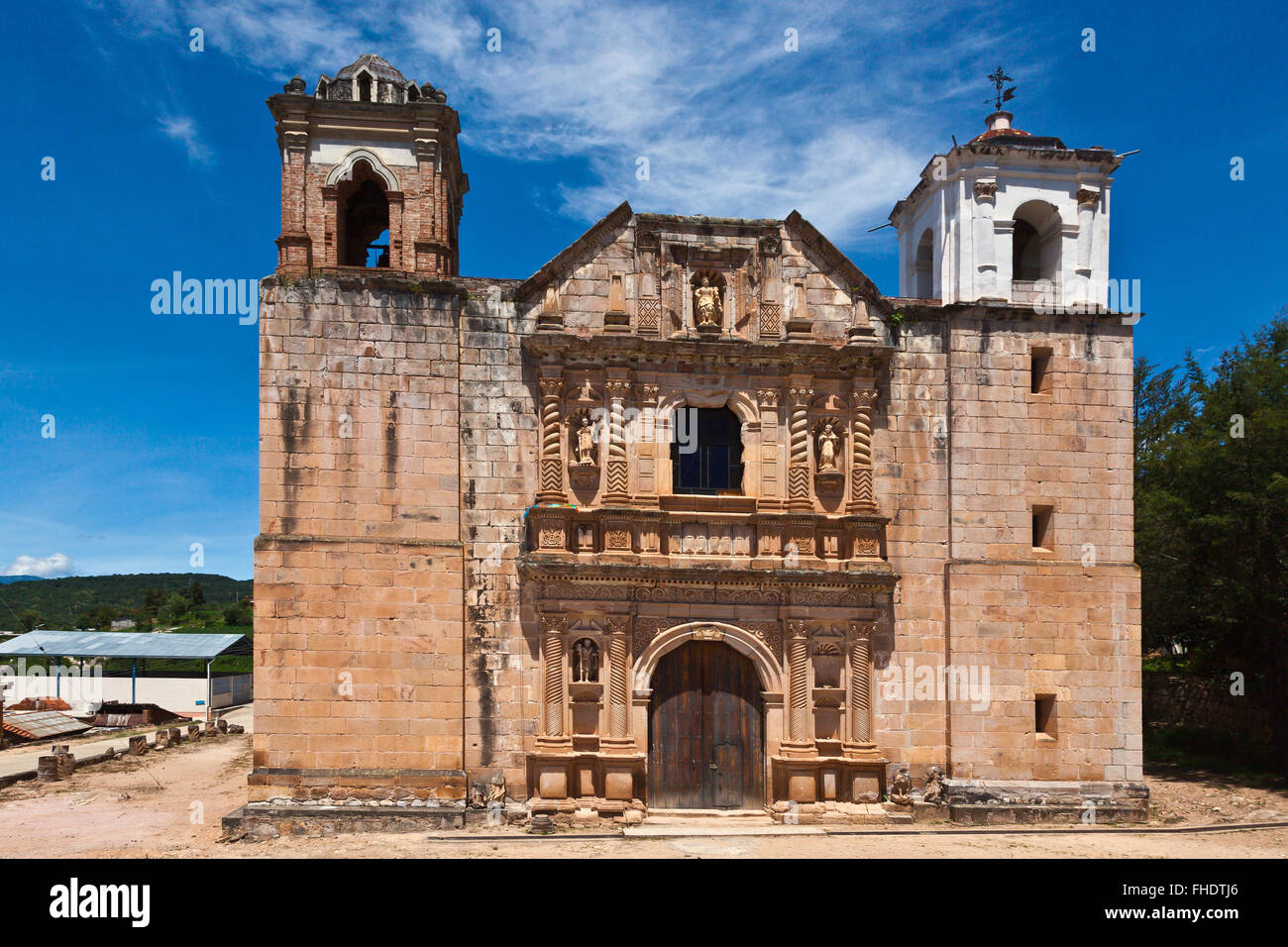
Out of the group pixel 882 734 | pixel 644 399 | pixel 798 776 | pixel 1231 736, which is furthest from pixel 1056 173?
pixel 1231 736

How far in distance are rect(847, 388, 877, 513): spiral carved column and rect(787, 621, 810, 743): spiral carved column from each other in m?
2.45

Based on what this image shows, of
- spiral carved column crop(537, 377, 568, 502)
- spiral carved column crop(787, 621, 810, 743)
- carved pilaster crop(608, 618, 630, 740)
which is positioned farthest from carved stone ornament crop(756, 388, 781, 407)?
carved pilaster crop(608, 618, 630, 740)

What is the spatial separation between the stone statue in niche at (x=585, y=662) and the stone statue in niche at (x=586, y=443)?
3.17m

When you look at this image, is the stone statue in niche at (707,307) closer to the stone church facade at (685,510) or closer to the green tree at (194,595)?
the stone church facade at (685,510)

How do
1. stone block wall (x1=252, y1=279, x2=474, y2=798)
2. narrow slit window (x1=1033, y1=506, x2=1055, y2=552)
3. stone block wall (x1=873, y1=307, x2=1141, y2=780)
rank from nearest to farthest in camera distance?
stone block wall (x1=252, y1=279, x2=474, y2=798) < stone block wall (x1=873, y1=307, x2=1141, y2=780) < narrow slit window (x1=1033, y1=506, x2=1055, y2=552)

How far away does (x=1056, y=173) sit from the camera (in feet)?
58.7

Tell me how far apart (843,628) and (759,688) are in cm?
185

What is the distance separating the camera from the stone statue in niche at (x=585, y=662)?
52.9ft

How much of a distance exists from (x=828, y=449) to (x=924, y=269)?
232 inches

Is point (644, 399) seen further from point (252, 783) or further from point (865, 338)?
point (252, 783)

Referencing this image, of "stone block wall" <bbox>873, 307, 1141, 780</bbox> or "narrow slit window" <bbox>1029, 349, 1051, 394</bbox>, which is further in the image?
"narrow slit window" <bbox>1029, 349, 1051, 394</bbox>

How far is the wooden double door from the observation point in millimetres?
16156

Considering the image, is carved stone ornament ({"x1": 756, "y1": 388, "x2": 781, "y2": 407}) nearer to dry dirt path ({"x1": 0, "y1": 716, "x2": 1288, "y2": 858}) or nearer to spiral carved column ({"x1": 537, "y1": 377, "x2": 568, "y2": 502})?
spiral carved column ({"x1": 537, "y1": 377, "x2": 568, "y2": 502})

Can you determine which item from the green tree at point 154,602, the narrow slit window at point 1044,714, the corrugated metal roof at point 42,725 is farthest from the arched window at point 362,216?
the green tree at point 154,602
